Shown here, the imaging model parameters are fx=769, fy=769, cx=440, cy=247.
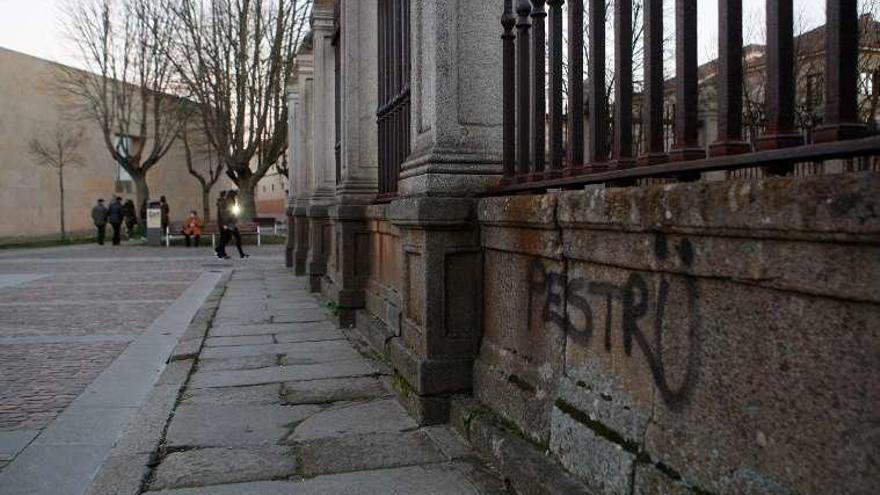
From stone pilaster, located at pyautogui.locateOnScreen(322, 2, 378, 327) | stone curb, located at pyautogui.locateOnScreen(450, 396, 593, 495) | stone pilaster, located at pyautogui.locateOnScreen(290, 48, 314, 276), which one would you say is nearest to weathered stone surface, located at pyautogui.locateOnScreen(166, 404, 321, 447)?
stone curb, located at pyautogui.locateOnScreen(450, 396, 593, 495)

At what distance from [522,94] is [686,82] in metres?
1.44

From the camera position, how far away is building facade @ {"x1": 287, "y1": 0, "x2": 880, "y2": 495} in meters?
1.74

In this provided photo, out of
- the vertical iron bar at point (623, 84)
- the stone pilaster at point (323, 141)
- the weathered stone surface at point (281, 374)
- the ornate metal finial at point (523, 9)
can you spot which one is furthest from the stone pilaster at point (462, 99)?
the stone pilaster at point (323, 141)

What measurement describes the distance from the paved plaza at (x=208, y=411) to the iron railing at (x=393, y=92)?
5.16 ft

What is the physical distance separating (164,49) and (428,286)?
2646cm

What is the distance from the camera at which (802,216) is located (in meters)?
1.72

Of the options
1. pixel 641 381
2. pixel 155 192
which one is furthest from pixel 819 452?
pixel 155 192

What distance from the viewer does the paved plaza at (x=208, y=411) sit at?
350cm

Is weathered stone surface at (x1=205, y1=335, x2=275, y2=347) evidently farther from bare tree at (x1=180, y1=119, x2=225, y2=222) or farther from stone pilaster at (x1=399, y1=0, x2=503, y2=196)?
bare tree at (x1=180, y1=119, x2=225, y2=222)

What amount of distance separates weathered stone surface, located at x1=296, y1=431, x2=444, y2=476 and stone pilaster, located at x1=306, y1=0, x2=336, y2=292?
648 centimetres

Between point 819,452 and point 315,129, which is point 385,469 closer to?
point 819,452

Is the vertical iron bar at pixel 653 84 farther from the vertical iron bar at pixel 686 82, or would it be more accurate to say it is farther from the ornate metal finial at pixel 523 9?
the ornate metal finial at pixel 523 9

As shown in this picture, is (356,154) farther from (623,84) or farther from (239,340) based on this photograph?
(623,84)

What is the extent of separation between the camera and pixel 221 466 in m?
3.66
